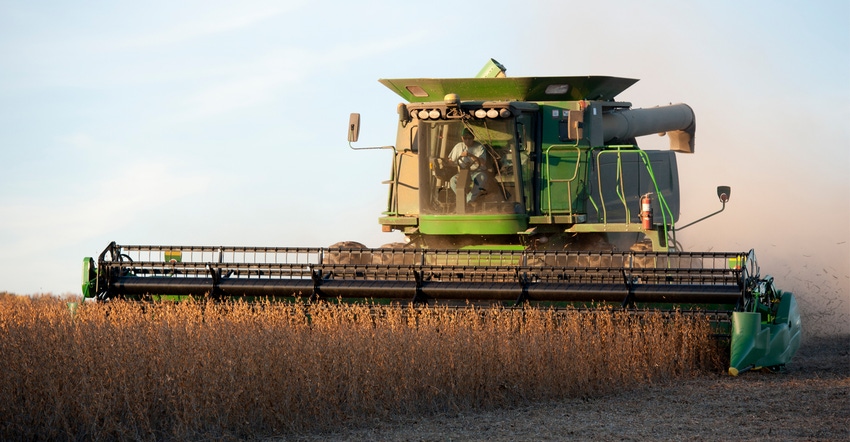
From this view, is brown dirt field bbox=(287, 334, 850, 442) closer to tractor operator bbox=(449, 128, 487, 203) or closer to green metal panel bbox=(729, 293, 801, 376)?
green metal panel bbox=(729, 293, 801, 376)

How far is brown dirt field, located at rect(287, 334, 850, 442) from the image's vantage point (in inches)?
289

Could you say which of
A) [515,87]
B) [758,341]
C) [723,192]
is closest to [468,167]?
[515,87]

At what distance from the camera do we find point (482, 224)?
1181 cm

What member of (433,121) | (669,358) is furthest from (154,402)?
(433,121)

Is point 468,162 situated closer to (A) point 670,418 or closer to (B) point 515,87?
(B) point 515,87

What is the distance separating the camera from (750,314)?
9.66 m

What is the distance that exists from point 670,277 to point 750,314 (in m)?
0.90

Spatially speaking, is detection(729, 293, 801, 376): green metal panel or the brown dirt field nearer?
the brown dirt field

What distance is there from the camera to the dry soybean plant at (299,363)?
7.35m

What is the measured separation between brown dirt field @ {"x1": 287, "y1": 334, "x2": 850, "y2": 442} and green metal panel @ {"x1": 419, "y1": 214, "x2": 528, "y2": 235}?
2.73 m

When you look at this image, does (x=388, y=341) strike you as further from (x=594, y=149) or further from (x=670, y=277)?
(x=594, y=149)

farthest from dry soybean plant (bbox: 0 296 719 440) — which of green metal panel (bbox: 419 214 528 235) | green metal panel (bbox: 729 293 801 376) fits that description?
green metal panel (bbox: 419 214 528 235)

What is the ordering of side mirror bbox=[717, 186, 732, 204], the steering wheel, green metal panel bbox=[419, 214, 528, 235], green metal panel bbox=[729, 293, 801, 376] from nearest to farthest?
green metal panel bbox=[729, 293, 801, 376], green metal panel bbox=[419, 214, 528, 235], the steering wheel, side mirror bbox=[717, 186, 732, 204]

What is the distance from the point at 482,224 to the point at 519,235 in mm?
537
